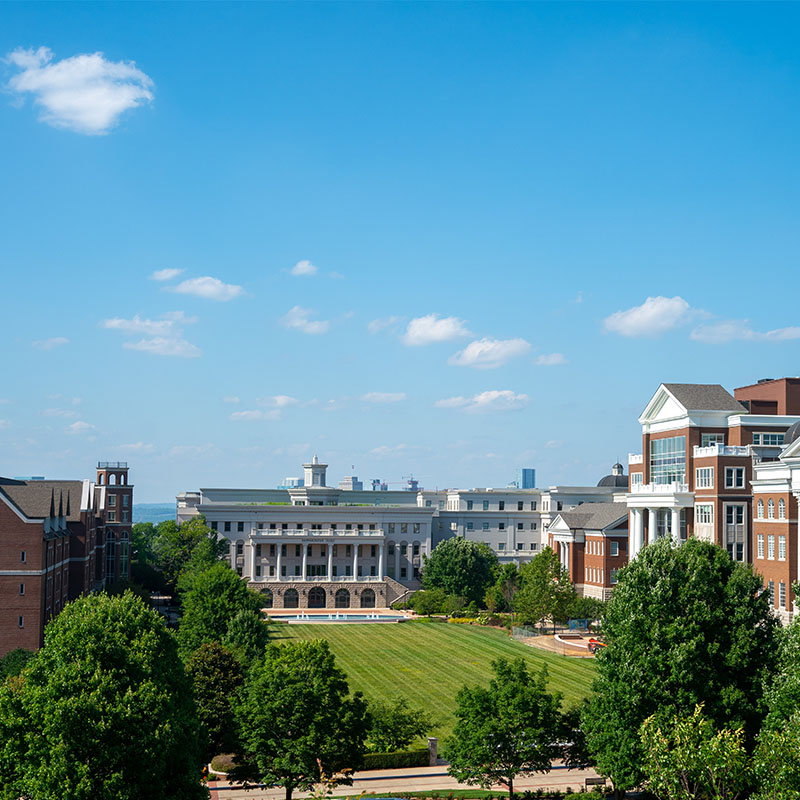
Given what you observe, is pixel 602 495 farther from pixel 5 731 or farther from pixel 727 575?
pixel 5 731

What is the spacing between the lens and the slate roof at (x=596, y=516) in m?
106

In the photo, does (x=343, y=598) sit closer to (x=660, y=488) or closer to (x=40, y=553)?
(x=660, y=488)

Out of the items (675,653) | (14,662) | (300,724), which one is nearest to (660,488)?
(675,653)

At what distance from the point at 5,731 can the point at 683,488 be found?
206ft

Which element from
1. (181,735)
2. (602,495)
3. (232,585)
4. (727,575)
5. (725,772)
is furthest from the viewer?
(602,495)

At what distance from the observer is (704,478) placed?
79.9m

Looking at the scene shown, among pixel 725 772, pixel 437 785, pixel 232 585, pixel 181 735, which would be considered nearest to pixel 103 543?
pixel 232 585

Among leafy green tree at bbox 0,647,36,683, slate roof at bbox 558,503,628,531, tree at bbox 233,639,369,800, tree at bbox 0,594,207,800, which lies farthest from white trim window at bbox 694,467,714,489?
tree at bbox 0,594,207,800

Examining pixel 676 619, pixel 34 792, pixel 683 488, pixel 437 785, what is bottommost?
pixel 437 785

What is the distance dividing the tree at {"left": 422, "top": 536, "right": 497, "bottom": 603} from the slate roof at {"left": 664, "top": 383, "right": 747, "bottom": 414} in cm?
4283

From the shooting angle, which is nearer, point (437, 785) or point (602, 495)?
point (437, 785)

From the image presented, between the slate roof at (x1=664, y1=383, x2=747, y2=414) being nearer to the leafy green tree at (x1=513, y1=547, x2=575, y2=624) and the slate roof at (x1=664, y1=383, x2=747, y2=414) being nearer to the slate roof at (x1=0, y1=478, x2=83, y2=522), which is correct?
the leafy green tree at (x1=513, y1=547, x2=575, y2=624)

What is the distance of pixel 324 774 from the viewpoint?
39281mm

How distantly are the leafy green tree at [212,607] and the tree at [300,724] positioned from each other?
17634 mm
